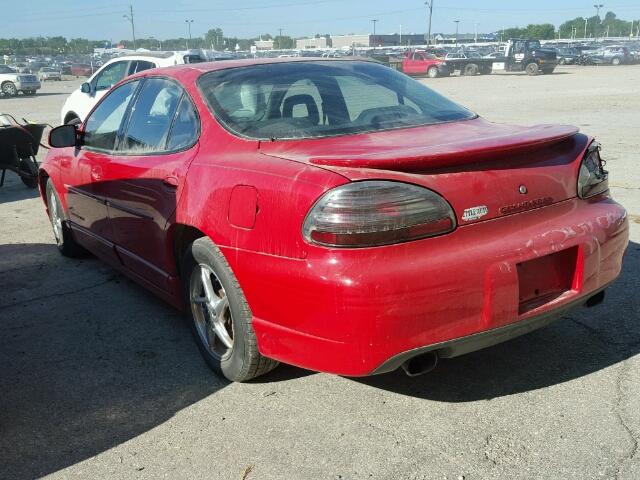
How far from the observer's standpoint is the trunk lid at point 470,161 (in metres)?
2.62

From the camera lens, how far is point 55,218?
18.9ft

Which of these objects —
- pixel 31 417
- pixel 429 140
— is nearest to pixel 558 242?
pixel 429 140

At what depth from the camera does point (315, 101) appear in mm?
3551

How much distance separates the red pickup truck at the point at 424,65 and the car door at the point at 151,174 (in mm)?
39505

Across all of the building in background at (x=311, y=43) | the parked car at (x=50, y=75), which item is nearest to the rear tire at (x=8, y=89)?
the parked car at (x=50, y=75)

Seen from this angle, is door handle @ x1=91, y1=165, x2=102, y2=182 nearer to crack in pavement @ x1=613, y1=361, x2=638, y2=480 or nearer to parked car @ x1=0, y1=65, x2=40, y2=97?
crack in pavement @ x1=613, y1=361, x2=638, y2=480

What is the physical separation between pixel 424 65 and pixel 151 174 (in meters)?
41.5

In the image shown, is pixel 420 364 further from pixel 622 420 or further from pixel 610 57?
pixel 610 57

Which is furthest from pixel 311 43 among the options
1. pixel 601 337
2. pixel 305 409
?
pixel 305 409

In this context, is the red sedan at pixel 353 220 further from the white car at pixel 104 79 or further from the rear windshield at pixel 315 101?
the white car at pixel 104 79

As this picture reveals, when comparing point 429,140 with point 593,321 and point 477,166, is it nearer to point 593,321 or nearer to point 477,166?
point 477,166

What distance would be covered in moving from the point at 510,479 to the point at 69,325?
2871mm

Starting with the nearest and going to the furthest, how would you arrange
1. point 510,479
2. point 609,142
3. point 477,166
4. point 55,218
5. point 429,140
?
point 510,479 → point 477,166 → point 429,140 → point 55,218 → point 609,142

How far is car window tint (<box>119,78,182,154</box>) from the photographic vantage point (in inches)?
149
